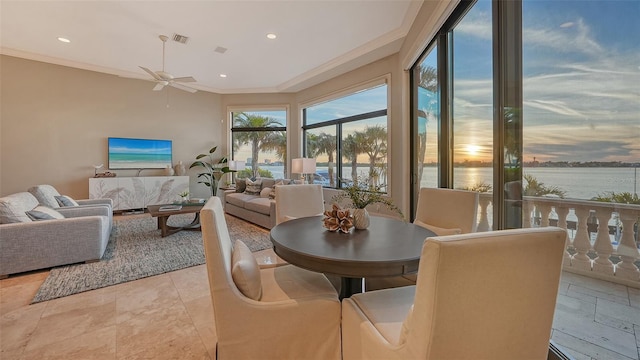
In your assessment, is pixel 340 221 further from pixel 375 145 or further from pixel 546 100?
pixel 375 145

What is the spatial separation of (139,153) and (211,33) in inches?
137

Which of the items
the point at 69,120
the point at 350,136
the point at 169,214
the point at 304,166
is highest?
the point at 69,120

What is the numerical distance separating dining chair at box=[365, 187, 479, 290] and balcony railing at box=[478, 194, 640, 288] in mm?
361

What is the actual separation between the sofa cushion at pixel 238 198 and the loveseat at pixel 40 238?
230 cm

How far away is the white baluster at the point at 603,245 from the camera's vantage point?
118 centimetres

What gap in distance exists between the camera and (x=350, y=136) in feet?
18.3

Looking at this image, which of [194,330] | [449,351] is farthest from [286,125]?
[449,351]

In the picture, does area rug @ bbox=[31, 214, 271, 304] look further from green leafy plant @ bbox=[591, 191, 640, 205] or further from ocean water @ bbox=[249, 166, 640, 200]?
green leafy plant @ bbox=[591, 191, 640, 205]

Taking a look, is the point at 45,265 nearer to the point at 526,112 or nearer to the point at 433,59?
the point at 526,112

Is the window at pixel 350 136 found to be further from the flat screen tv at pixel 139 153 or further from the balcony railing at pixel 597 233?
the flat screen tv at pixel 139 153

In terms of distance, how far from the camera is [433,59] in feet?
10.5

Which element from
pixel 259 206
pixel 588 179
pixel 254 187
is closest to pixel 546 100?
pixel 588 179

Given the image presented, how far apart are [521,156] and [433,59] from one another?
201cm

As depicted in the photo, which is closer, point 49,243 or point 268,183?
point 49,243
